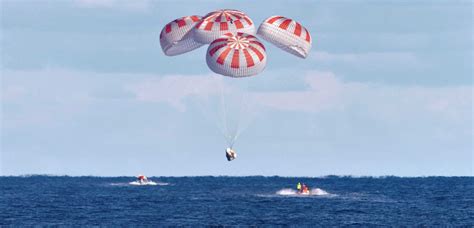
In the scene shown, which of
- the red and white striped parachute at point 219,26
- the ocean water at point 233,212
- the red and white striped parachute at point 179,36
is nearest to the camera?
the red and white striped parachute at point 219,26

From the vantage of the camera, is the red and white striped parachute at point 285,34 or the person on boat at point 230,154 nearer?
the person on boat at point 230,154

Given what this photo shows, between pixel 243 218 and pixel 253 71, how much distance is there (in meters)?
18.7

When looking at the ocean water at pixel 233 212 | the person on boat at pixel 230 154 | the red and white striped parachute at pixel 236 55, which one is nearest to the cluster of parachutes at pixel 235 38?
the red and white striped parachute at pixel 236 55

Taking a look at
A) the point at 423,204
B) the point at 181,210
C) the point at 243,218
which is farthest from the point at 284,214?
the point at 423,204

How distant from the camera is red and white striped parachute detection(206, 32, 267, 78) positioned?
194 feet

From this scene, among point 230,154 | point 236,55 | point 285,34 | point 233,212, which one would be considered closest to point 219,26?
point 236,55

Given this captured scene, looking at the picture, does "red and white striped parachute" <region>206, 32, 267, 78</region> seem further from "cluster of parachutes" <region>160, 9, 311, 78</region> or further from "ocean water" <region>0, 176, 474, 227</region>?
"ocean water" <region>0, 176, 474, 227</region>

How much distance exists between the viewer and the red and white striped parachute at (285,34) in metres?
61.5

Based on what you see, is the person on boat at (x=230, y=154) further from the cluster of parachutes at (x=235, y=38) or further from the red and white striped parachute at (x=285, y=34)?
the red and white striped parachute at (x=285, y=34)

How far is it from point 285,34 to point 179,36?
24.5 feet

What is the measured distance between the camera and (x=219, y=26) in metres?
60.2

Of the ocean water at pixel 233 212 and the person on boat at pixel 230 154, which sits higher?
the person on boat at pixel 230 154

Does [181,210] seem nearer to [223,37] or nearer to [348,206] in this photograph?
[348,206]

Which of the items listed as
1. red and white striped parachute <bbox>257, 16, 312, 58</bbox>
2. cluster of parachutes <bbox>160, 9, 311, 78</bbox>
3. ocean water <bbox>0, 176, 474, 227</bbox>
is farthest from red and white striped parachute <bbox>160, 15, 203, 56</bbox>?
ocean water <bbox>0, 176, 474, 227</bbox>
